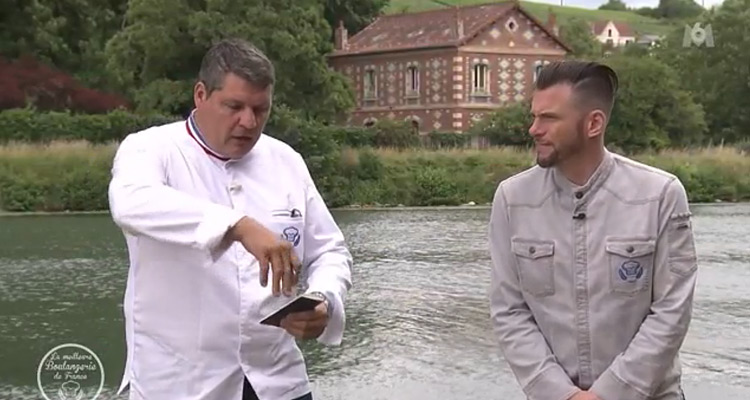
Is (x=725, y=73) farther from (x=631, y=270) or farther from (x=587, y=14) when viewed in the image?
(x=631, y=270)

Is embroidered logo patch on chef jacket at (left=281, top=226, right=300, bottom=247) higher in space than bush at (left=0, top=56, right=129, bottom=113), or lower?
higher

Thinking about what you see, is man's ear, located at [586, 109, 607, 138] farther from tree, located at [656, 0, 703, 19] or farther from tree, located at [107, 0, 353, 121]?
tree, located at [656, 0, 703, 19]

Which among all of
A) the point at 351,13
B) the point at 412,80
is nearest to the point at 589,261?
the point at 412,80

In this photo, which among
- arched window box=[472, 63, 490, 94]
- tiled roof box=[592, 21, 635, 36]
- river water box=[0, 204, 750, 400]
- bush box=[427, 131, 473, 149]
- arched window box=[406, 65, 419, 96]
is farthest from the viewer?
tiled roof box=[592, 21, 635, 36]

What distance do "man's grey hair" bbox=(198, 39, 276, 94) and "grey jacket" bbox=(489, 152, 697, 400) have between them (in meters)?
0.88

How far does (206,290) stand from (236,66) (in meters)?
0.56

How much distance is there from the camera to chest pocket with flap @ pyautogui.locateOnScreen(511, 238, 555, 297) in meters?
3.35

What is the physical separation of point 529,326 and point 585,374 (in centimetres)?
20

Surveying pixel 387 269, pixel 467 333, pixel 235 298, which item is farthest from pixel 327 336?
pixel 387 269

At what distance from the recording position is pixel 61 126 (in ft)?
118

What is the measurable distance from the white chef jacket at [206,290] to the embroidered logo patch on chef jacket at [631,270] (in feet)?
2.50

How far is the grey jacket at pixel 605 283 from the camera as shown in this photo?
3277 millimetres

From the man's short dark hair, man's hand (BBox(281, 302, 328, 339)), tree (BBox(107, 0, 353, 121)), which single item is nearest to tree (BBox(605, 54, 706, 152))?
tree (BBox(107, 0, 353, 121))

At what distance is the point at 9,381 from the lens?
26.4 feet
